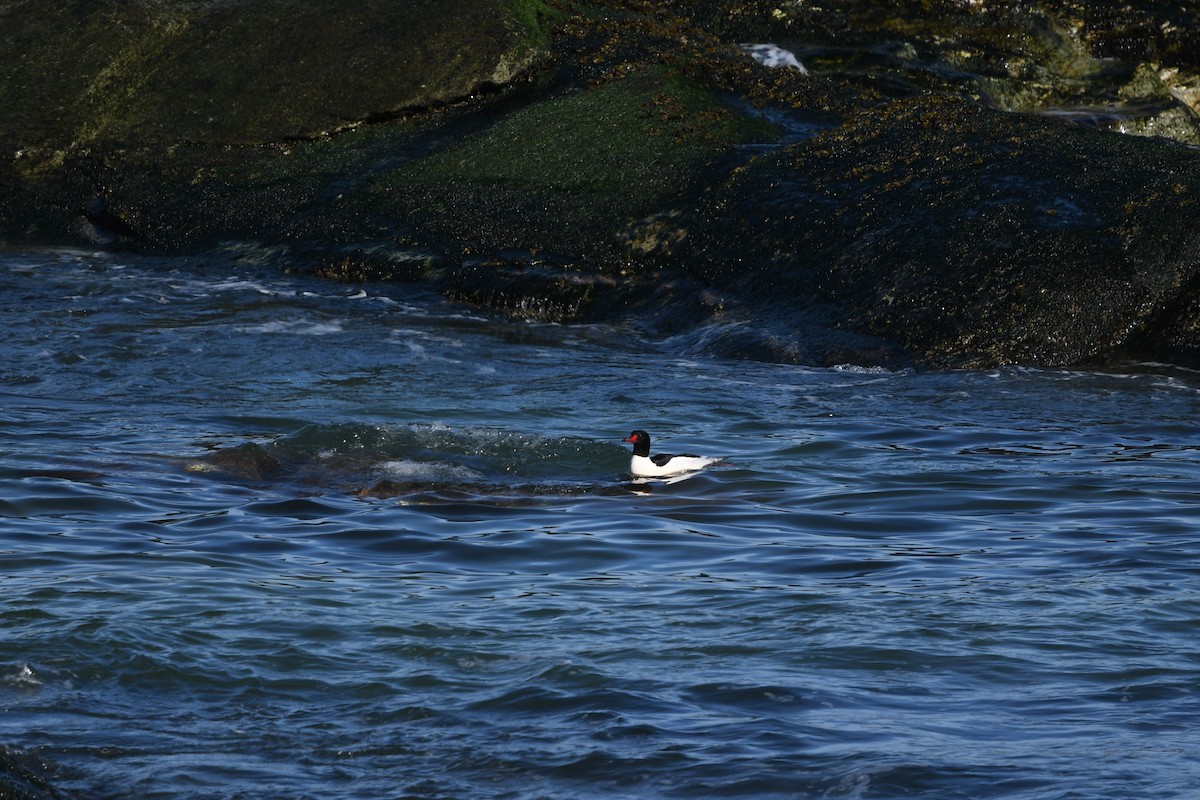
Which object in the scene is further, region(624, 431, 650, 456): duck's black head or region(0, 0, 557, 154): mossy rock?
region(0, 0, 557, 154): mossy rock

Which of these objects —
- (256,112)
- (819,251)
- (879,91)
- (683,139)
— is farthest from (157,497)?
(879,91)

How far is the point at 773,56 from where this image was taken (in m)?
20.1

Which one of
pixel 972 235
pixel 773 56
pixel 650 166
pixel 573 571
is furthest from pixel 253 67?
pixel 573 571

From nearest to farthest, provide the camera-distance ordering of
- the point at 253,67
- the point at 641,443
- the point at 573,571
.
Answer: the point at 573,571 < the point at 641,443 < the point at 253,67

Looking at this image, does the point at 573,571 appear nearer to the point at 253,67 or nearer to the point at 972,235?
the point at 972,235

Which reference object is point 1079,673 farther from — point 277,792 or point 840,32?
point 840,32

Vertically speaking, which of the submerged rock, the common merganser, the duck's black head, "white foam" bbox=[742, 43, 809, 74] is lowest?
the submerged rock

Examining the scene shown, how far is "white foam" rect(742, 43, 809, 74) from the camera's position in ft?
65.2

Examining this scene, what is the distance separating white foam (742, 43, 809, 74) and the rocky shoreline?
249 millimetres

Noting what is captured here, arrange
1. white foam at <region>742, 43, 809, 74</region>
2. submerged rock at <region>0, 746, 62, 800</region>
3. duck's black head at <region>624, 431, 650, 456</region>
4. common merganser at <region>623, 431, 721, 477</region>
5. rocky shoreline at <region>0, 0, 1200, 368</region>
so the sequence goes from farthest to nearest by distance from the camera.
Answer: white foam at <region>742, 43, 809, 74</region>, rocky shoreline at <region>0, 0, 1200, 368</region>, duck's black head at <region>624, 431, 650, 456</region>, common merganser at <region>623, 431, 721, 477</region>, submerged rock at <region>0, 746, 62, 800</region>

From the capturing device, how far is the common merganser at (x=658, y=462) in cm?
1014

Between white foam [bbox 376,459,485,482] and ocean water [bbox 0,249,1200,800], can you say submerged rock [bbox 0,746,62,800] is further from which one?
white foam [bbox 376,459,485,482]

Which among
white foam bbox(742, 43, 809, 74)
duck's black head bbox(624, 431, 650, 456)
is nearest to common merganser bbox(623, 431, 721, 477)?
duck's black head bbox(624, 431, 650, 456)

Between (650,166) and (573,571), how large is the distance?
8063 millimetres
